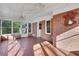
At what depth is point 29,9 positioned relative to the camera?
2848mm

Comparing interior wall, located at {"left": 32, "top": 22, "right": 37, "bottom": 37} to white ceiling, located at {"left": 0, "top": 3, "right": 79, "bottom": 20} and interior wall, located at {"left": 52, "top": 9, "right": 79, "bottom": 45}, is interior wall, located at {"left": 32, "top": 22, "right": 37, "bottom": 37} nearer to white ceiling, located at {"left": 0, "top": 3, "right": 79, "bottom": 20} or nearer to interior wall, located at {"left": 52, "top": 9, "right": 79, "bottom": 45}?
white ceiling, located at {"left": 0, "top": 3, "right": 79, "bottom": 20}

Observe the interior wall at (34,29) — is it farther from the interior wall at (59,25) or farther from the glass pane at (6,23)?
the glass pane at (6,23)

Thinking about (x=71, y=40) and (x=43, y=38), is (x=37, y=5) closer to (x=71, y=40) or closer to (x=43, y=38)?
(x=43, y=38)

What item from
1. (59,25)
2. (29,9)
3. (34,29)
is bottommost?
(34,29)

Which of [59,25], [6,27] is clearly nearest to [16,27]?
[6,27]

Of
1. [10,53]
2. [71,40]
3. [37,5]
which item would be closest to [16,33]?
[10,53]

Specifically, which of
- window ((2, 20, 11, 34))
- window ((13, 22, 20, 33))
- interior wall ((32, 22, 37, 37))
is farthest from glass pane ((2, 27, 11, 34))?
interior wall ((32, 22, 37, 37))

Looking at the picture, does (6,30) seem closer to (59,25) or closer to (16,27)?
(16,27)

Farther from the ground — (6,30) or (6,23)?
(6,23)

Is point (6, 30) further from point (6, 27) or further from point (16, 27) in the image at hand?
point (16, 27)

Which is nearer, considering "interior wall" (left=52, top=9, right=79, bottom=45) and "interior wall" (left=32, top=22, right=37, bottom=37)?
"interior wall" (left=52, top=9, right=79, bottom=45)

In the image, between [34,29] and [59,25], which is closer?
[59,25]

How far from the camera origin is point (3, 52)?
2.82m

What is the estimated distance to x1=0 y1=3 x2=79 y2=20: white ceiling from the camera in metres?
2.80
